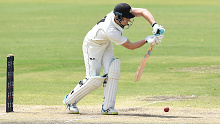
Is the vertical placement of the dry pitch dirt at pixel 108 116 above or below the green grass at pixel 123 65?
below

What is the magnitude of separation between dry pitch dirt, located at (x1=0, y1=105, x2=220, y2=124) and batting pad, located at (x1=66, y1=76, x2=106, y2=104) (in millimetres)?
258

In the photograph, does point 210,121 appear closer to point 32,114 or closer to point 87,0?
point 32,114

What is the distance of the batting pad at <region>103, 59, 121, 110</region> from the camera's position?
29.9ft

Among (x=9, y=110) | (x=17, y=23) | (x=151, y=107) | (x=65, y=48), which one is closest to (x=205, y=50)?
(x=65, y=48)

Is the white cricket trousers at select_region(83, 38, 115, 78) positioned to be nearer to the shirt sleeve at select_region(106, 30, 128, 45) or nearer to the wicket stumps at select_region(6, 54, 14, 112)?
the shirt sleeve at select_region(106, 30, 128, 45)

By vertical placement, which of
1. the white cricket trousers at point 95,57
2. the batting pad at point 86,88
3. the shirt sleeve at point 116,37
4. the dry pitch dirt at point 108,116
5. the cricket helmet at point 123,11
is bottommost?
the dry pitch dirt at point 108,116

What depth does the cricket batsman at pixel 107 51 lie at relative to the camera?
8953 millimetres

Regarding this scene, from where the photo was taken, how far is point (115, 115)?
910 centimetres

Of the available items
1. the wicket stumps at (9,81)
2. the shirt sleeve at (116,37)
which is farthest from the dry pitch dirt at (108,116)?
the shirt sleeve at (116,37)

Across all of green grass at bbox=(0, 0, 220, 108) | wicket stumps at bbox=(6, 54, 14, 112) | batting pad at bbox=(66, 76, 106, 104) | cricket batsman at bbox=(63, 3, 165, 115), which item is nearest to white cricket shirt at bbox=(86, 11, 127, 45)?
cricket batsman at bbox=(63, 3, 165, 115)

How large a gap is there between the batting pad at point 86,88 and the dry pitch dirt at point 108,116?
0.85 ft

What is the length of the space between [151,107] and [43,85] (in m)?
4.30

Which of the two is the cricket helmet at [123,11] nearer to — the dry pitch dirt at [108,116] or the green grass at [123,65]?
the dry pitch dirt at [108,116]

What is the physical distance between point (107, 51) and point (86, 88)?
2.34 ft
